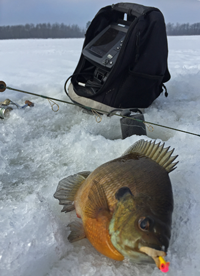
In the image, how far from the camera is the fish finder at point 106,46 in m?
2.33

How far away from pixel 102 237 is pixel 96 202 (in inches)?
5.5

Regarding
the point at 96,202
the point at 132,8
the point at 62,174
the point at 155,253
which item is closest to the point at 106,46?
the point at 132,8

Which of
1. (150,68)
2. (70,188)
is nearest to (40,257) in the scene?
(70,188)

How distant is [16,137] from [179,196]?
4.69 ft

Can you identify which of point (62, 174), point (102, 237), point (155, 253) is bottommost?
point (62, 174)

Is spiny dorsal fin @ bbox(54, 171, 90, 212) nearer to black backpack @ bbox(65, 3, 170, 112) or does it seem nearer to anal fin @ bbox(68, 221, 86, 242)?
anal fin @ bbox(68, 221, 86, 242)

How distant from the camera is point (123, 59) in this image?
210 cm

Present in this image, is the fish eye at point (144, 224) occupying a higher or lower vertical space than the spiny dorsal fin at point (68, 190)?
higher

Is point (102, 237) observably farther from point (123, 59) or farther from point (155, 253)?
point (123, 59)

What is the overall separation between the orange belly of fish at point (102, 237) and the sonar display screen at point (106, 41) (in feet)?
6.36

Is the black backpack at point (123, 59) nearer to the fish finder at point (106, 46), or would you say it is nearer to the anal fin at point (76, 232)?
the fish finder at point (106, 46)

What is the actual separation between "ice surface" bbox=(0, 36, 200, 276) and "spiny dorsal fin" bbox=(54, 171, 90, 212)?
0.24 ft

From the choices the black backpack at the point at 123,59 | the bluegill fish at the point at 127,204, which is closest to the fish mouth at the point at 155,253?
the bluegill fish at the point at 127,204

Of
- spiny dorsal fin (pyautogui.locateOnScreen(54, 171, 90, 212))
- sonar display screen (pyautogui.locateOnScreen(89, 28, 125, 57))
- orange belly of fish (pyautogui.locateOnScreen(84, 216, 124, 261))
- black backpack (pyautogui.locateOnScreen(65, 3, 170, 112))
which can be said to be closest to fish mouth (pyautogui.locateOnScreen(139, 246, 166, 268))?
orange belly of fish (pyautogui.locateOnScreen(84, 216, 124, 261))
